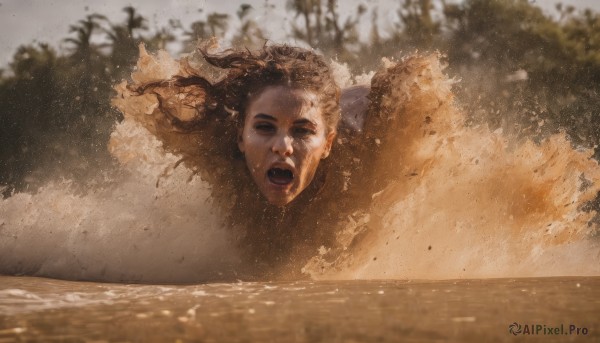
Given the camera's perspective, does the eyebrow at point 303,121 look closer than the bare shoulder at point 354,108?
Yes

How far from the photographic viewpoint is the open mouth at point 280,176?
19.5 feet

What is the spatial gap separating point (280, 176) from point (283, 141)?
291mm

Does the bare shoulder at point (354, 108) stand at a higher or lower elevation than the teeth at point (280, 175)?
higher

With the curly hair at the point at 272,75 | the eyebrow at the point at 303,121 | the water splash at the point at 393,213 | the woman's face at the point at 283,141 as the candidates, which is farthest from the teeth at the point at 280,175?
the water splash at the point at 393,213

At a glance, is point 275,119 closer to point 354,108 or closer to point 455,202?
point 354,108

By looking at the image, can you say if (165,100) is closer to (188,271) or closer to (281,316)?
(188,271)

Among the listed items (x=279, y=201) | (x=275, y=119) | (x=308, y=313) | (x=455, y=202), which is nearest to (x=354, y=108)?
(x=275, y=119)

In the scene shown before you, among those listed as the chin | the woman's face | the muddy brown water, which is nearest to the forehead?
the woman's face

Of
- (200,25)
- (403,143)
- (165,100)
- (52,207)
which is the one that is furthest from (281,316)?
(200,25)

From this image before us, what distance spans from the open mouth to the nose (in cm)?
18

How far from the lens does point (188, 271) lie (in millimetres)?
6086

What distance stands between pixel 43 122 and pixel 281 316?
19843 millimetres

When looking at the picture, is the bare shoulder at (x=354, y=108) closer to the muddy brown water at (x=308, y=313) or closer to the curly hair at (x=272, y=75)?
the curly hair at (x=272, y=75)

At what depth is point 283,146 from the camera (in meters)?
5.82
